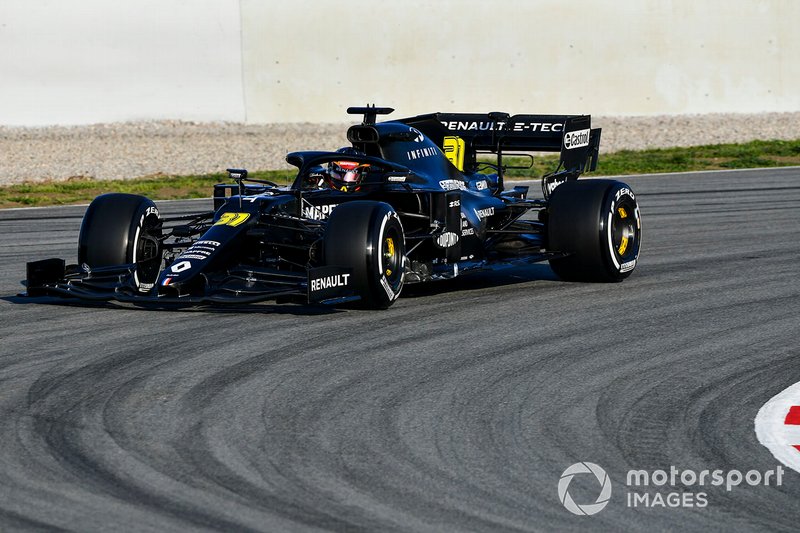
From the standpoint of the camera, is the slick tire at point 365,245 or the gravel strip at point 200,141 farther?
the gravel strip at point 200,141

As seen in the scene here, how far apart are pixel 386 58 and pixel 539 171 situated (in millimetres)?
5167

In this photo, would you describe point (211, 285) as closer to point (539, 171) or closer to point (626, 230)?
point (626, 230)

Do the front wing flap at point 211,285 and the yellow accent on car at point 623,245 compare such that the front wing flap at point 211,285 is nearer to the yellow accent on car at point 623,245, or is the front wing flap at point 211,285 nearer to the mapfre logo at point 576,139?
the yellow accent on car at point 623,245

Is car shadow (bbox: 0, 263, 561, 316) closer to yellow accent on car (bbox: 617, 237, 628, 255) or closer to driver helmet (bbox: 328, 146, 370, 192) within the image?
yellow accent on car (bbox: 617, 237, 628, 255)

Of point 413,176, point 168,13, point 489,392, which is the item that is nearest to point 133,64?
point 168,13

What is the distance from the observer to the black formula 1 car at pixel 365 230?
27.4 feet

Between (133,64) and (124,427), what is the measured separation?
683 inches

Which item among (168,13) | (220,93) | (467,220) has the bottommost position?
(467,220)

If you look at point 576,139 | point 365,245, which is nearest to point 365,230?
point 365,245

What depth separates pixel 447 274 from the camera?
9203 millimetres

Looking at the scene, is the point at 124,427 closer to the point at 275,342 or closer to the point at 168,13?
the point at 275,342

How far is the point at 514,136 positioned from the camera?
11.2 m

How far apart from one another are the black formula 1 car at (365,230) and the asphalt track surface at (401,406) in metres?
0.23

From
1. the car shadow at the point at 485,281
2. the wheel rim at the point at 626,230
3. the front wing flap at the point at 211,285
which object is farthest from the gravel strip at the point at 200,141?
the wheel rim at the point at 626,230
